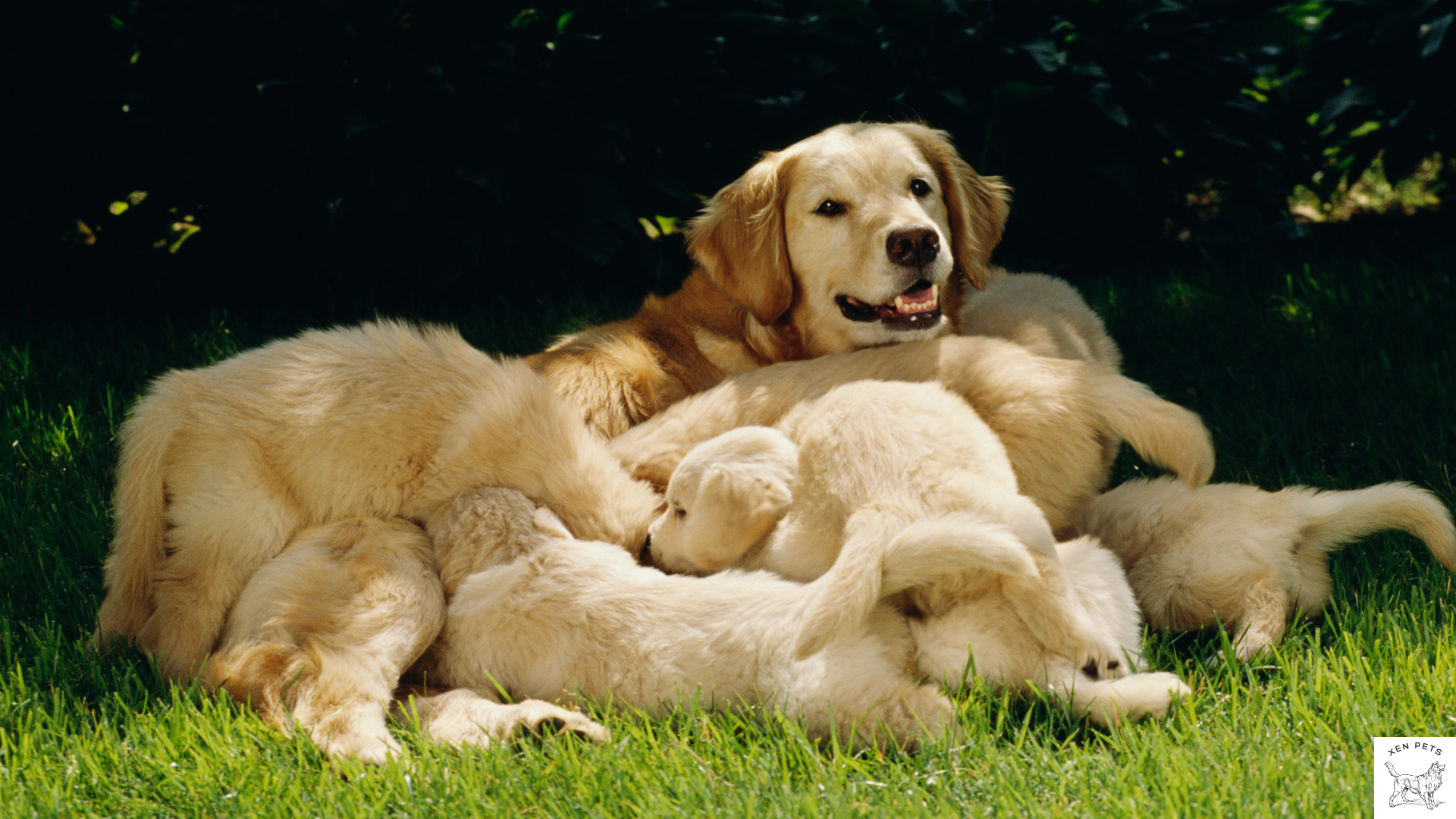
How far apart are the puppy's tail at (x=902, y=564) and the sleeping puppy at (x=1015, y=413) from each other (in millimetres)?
400

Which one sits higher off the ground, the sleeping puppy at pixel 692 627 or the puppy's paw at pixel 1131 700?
the sleeping puppy at pixel 692 627

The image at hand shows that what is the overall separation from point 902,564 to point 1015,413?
745 millimetres

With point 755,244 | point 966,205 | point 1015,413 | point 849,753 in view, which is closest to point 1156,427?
point 1015,413

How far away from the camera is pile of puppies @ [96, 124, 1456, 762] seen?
2.48 m

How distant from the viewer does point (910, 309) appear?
144 inches

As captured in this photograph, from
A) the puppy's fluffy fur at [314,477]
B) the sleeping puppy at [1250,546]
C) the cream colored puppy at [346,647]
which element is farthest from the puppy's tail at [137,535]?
the sleeping puppy at [1250,546]

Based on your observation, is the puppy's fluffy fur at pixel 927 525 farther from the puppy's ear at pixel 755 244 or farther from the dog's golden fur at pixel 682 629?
the puppy's ear at pixel 755 244

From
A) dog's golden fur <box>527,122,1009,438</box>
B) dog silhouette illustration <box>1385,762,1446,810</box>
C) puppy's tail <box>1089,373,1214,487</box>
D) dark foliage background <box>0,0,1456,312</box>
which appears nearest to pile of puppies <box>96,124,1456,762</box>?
puppy's tail <box>1089,373,1214,487</box>

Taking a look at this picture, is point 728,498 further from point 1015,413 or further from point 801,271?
point 801,271

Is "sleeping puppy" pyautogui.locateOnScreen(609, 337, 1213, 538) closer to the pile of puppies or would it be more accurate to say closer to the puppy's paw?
the pile of puppies

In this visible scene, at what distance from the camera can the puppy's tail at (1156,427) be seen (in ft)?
9.14

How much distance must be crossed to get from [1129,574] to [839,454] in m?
0.76

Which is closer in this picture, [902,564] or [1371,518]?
[902,564]

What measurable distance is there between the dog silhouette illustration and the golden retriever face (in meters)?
1.83
